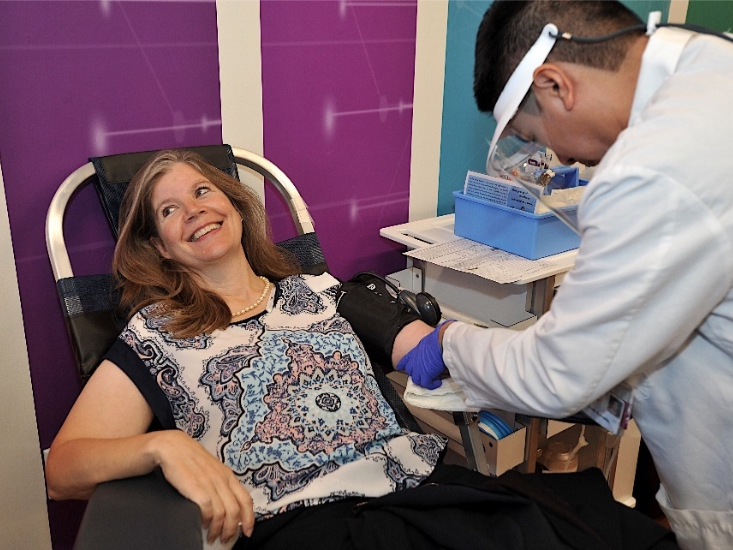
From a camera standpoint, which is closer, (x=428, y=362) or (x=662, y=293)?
(x=662, y=293)

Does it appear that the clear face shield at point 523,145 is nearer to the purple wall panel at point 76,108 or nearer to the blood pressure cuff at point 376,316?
the blood pressure cuff at point 376,316

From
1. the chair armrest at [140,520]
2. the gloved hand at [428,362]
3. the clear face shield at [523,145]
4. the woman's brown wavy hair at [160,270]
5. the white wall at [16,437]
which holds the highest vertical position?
the clear face shield at [523,145]

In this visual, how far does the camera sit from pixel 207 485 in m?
1.22

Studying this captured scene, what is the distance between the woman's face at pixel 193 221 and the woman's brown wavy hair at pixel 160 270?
0.02 metres

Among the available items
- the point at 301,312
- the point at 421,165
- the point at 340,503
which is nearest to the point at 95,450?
the point at 340,503

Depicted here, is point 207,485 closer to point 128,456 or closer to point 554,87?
point 128,456

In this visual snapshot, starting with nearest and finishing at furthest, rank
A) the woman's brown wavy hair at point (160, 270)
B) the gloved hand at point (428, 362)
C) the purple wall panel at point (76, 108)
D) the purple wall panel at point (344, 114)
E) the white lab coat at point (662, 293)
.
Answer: the white lab coat at point (662, 293) < the gloved hand at point (428, 362) < the woman's brown wavy hair at point (160, 270) < the purple wall panel at point (76, 108) < the purple wall panel at point (344, 114)

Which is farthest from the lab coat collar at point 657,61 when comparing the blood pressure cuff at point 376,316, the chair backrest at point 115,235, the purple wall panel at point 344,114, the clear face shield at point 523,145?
the purple wall panel at point 344,114

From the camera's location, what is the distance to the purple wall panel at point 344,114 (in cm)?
217

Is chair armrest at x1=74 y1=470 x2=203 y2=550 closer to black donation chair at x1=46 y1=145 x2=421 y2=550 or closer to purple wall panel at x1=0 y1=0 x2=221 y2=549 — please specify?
black donation chair at x1=46 y1=145 x2=421 y2=550

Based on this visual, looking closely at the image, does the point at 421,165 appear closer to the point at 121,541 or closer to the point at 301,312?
the point at 301,312

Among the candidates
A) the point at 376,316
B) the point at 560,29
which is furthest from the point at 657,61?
the point at 376,316

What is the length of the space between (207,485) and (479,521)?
473 millimetres

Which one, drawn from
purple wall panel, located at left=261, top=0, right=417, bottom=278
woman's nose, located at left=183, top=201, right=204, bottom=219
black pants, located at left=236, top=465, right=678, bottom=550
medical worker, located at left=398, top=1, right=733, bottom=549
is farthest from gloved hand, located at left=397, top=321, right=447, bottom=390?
purple wall panel, located at left=261, top=0, right=417, bottom=278
